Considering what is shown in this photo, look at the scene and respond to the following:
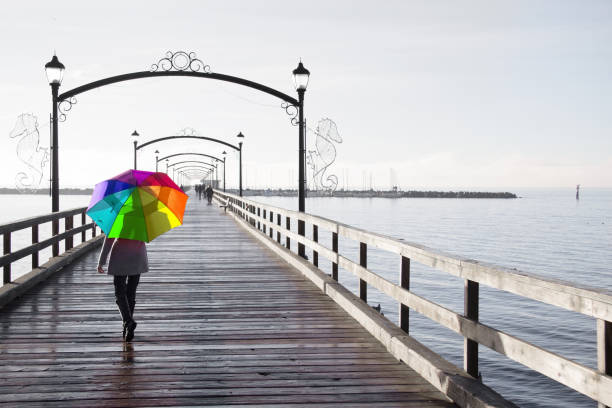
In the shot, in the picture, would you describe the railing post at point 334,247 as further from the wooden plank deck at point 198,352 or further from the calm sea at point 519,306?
the calm sea at point 519,306

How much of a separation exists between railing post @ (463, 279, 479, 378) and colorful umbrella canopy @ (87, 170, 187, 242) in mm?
2639

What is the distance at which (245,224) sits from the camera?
2525cm

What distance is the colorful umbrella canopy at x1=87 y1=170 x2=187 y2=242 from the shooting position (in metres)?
6.04

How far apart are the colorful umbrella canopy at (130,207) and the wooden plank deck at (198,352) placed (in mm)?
1158

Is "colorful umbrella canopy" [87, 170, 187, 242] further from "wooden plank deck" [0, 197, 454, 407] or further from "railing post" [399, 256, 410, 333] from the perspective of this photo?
"railing post" [399, 256, 410, 333]

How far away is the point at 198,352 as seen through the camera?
6.29m

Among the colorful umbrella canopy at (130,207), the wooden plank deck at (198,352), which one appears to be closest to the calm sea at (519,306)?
the wooden plank deck at (198,352)

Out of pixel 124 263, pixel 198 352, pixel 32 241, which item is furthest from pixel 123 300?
pixel 32 241

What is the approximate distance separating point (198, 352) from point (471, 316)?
9.08ft

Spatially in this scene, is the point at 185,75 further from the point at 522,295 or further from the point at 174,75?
the point at 522,295

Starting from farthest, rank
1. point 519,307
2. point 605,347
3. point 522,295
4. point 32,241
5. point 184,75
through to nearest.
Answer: point 519,307 < point 184,75 < point 32,241 < point 522,295 < point 605,347

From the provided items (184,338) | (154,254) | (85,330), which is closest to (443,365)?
(184,338)

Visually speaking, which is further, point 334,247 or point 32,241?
point 32,241

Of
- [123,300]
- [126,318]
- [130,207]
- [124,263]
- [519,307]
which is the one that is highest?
[130,207]
